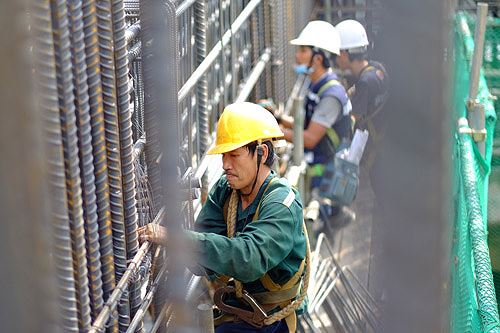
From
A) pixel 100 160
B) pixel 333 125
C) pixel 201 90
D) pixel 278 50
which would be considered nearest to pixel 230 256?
pixel 100 160

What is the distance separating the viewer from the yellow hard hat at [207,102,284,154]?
441 centimetres

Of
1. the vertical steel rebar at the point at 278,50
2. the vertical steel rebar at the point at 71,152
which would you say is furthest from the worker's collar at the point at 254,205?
the vertical steel rebar at the point at 278,50

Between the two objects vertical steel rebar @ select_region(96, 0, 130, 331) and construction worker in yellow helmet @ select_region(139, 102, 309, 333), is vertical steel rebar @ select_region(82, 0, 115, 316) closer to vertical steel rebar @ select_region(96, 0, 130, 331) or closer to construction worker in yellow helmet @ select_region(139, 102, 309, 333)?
vertical steel rebar @ select_region(96, 0, 130, 331)

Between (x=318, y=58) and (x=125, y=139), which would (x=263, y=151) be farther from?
(x=318, y=58)

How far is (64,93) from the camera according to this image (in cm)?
279

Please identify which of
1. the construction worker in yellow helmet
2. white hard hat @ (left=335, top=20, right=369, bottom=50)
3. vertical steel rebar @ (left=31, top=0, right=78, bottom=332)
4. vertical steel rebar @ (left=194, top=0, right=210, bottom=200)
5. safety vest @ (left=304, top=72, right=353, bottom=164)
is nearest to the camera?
vertical steel rebar @ (left=31, top=0, right=78, bottom=332)

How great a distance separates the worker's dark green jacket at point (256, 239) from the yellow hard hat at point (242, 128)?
20 cm

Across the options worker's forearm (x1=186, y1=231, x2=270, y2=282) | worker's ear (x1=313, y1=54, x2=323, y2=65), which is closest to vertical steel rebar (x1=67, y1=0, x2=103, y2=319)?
worker's forearm (x1=186, y1=231, x2=270, y2=282)

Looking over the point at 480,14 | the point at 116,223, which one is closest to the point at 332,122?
the point at 480,14

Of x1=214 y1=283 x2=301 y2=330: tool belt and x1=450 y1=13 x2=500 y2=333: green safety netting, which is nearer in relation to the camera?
x1=450 y1=13 x2=500 y2=333: green safety netting

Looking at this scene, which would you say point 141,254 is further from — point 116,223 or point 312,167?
point 312,167

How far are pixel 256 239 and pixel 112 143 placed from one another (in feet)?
3.29

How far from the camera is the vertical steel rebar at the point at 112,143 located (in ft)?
10.6

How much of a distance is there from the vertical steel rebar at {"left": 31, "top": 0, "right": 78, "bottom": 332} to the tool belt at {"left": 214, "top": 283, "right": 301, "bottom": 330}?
1.67 m
